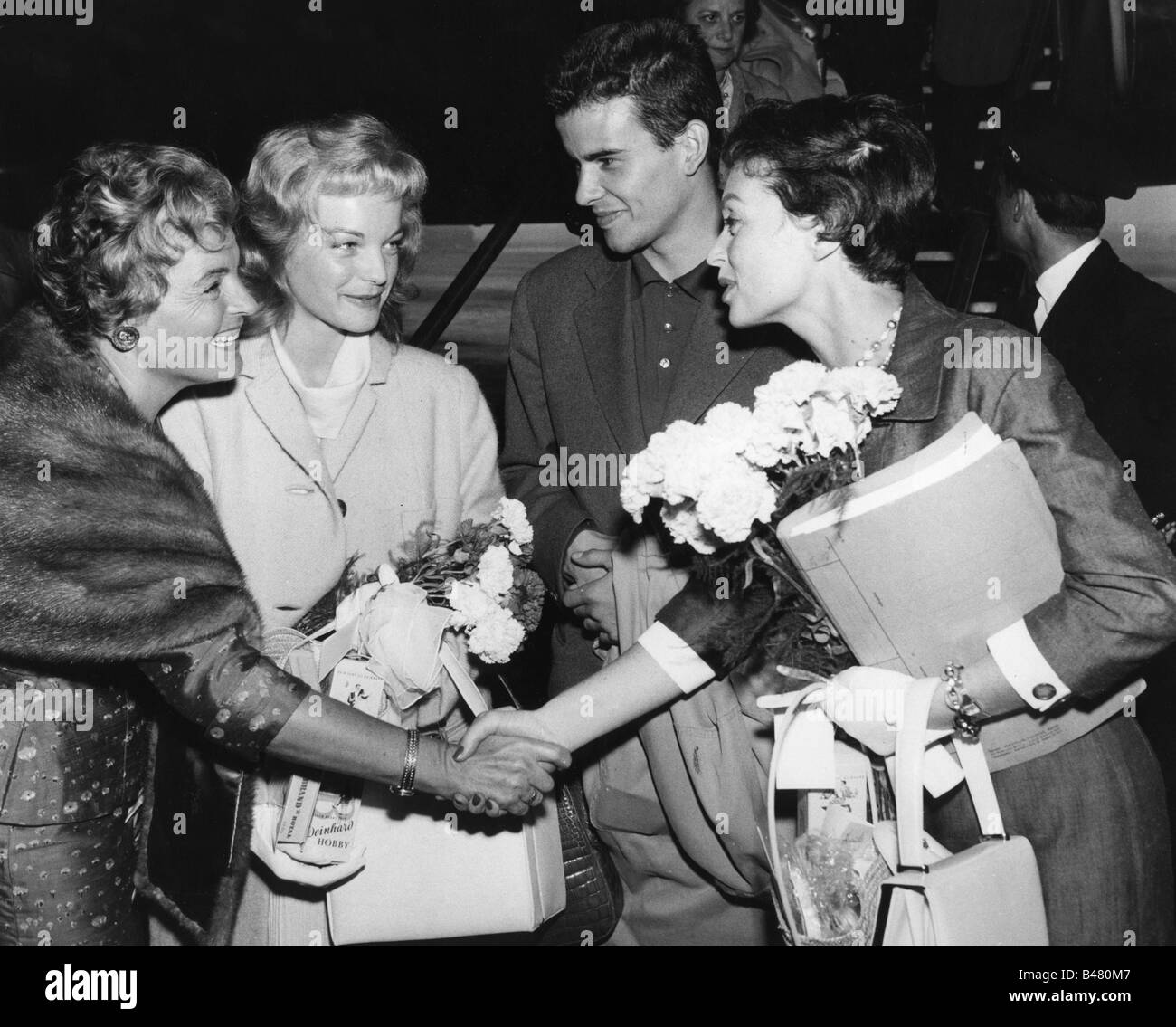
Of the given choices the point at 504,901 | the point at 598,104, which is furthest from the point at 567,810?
the point at 598,104

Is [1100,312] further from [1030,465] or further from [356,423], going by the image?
[356,423]

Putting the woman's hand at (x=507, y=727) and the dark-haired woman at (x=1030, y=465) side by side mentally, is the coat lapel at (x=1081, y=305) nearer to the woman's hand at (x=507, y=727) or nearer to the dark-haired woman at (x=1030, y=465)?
the dark-haired woman at (x=1030, y=465)

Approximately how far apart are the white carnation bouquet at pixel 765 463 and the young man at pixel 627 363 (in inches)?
18.8

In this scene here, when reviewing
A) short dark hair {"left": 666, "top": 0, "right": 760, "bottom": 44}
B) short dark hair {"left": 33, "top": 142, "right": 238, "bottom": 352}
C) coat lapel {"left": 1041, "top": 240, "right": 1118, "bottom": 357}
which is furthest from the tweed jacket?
short dark hair {"left": 666, "top": 0, "right": 760, "bottom": 44}

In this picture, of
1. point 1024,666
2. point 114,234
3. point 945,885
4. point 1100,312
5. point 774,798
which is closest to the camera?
point 945,885

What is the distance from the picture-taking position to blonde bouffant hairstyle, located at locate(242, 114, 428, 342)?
2.50 metres

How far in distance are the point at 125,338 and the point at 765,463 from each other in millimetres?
1289

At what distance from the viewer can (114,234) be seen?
6.98ft

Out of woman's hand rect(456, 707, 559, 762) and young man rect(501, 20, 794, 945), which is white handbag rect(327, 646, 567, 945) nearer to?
woman's hand rect(456, 707, 559, 762)

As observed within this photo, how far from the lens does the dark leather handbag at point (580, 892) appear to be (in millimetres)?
2498

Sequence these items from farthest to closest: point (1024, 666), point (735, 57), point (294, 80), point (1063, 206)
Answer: point (294, 80) → point (735, 57) → point (1063, 206) → point (1024, 666)

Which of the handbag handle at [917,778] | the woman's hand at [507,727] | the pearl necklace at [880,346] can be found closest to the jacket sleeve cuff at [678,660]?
the woman's hand at [507,727]

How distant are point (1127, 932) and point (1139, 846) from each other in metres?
0.15

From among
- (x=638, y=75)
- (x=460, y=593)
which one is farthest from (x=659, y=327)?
(x=460, y=593)
